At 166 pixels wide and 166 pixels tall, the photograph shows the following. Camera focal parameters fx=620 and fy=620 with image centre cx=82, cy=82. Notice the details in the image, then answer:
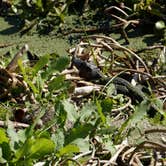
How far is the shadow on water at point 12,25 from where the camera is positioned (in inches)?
125

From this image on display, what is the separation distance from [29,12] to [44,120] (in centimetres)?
138

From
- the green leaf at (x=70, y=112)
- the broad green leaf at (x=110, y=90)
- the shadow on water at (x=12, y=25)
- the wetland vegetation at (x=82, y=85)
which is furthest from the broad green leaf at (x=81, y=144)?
the shadow on water at (x=12, y=25)

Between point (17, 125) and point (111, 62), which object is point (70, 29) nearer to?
point (111, 62)

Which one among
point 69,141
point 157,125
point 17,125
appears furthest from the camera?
point 157,125

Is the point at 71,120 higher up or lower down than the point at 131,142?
higher up

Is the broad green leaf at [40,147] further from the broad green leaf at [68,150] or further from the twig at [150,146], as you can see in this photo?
the twig at [150,146]

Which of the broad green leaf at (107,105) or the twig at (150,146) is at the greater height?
the broad green leaf at (107,105)

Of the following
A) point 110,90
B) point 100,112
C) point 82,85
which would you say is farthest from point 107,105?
point 82,85

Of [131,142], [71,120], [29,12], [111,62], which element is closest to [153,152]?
[131,142]

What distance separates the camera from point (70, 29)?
3.16m

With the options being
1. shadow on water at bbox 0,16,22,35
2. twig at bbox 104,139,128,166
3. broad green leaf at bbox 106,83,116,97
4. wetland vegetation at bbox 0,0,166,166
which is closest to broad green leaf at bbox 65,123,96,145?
wetland vegetation at bbox 0,0,166,166

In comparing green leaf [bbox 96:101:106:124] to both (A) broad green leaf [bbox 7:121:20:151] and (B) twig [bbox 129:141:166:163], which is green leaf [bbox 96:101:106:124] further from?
(A) broad green leaf [bbox 7:121:20:151]

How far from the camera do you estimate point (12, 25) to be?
3.24m

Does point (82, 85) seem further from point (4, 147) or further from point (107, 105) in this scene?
point (4, 147)
